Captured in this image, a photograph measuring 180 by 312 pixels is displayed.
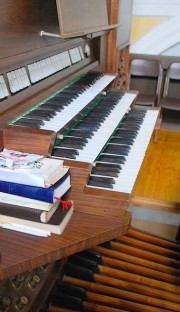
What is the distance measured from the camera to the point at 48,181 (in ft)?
2.70

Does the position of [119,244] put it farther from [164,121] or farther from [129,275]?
[164,121]

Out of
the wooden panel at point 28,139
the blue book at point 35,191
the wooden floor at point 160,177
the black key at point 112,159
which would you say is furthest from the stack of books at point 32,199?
the wooden floor at point 160,177

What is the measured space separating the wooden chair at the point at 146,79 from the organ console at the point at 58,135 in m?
1.91

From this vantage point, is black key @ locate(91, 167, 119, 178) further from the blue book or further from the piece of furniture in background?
the piece of furniture in background

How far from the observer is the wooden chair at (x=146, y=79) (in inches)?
144

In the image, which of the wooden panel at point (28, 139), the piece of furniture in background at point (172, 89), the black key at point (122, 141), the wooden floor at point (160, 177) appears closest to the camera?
the wooden panel at point (28, 139)

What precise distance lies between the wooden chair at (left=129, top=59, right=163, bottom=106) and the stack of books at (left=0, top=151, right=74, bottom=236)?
2.91m

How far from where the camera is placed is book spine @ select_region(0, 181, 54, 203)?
0.82 m

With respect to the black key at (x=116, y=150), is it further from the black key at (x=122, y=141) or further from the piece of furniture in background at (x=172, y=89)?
the piece of furniture in background at (x=172, y=89)

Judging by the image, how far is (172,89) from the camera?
4.16 meters

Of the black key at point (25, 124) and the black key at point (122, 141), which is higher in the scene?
the black key at point (25, 124)

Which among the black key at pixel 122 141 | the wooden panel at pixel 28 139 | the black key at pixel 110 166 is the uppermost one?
the wooden panel at pixel 28 139

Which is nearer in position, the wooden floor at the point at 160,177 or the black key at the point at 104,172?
the black key at the point at 104,172

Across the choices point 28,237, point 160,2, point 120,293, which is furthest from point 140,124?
point 160,2
